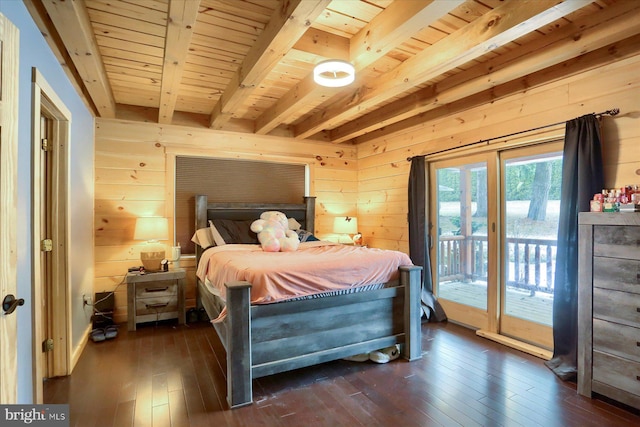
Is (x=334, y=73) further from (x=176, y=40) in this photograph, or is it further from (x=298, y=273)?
(x=298, y=273)

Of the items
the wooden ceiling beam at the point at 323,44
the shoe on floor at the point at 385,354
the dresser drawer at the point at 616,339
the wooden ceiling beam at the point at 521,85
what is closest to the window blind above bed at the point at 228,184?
the wooden ceiling beam at the point at 521,85

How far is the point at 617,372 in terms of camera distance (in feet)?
6.80

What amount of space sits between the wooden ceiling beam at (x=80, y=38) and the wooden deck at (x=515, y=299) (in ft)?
13.1

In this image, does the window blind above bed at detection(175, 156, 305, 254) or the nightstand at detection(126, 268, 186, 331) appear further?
the window blind above bed at detection(175, 156, 305, 254)

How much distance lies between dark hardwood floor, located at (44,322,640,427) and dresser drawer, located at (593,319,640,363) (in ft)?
1.18

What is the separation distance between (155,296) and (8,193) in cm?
257

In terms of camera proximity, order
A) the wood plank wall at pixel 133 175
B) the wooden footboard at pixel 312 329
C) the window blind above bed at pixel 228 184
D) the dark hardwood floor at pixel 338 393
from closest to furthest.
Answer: the dark hardwood floor at pixel 338 393 → the wooden footboard at pixel 312 329 → the wood plank wall at pixel 133 175 → the window blind above bed at pixel 228 184

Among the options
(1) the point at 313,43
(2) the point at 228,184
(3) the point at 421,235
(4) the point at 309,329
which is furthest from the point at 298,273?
(2) the point at 228,184

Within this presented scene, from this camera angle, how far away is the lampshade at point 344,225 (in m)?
4.66

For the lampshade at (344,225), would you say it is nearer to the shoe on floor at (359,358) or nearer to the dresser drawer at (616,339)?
the shoe on floor at (359,358)

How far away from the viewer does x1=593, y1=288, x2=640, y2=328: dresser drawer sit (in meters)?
2.01

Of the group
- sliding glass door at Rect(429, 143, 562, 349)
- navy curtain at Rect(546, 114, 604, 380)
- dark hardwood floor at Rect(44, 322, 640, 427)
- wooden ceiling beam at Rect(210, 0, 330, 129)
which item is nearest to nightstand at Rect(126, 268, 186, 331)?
dark hardwood floor at Rect(44, 322, 640, 427)

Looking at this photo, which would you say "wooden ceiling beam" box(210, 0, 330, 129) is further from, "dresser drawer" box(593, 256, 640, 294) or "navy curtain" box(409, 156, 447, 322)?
"dresser drawer" box(593, 256, 640, 294)

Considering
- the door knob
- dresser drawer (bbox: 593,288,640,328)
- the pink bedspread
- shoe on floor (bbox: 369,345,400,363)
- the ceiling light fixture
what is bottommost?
shoe on floor (bbox: 369,345,400,363)
